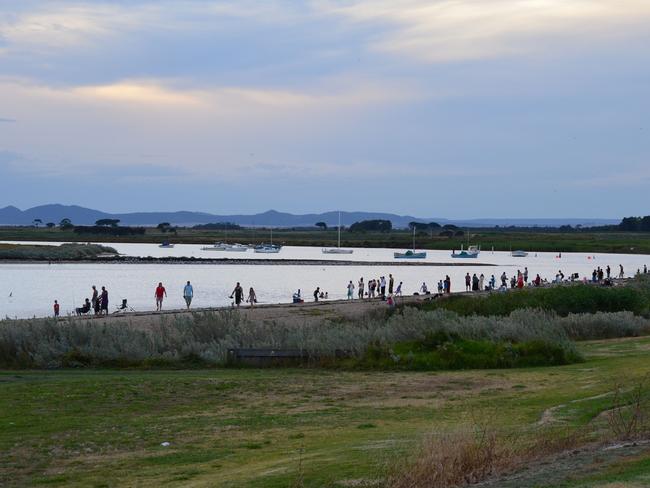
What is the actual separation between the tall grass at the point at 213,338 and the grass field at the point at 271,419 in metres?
1.27

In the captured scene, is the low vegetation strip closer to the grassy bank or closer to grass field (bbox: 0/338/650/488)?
grass field (bbox: 0/338/650/488)

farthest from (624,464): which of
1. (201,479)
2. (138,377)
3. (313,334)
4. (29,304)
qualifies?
(29,304)

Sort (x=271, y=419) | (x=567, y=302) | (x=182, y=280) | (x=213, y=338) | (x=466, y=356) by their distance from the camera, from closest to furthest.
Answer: (x=271, y=419) → (x=466, y=356) → (x=213, y=338) → (x=567, y=302) → (x=182, y=280)

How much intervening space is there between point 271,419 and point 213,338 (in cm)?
1083

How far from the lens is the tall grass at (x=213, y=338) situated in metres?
23.5

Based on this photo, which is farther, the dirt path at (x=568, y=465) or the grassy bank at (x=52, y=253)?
the grassy bank at (x=52, y=253)

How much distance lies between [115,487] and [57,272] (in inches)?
3279

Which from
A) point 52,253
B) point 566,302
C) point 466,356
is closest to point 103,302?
Result: point 566,302

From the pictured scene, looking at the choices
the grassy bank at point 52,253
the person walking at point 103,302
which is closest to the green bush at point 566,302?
the person walking at point 103,302

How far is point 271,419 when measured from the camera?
15219mm

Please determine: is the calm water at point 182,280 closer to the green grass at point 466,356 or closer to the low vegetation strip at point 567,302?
the low vegetation strip at point 567,302

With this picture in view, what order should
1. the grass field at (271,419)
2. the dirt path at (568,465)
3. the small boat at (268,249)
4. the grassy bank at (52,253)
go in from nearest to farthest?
1. the dirt path at (568,465)
2. the grass field at (271,419)
3. the grassy bank at (52,253)
4. the small boat at (268,249)

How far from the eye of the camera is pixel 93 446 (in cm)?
1329

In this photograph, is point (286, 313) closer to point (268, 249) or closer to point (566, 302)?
point (566, 302)
